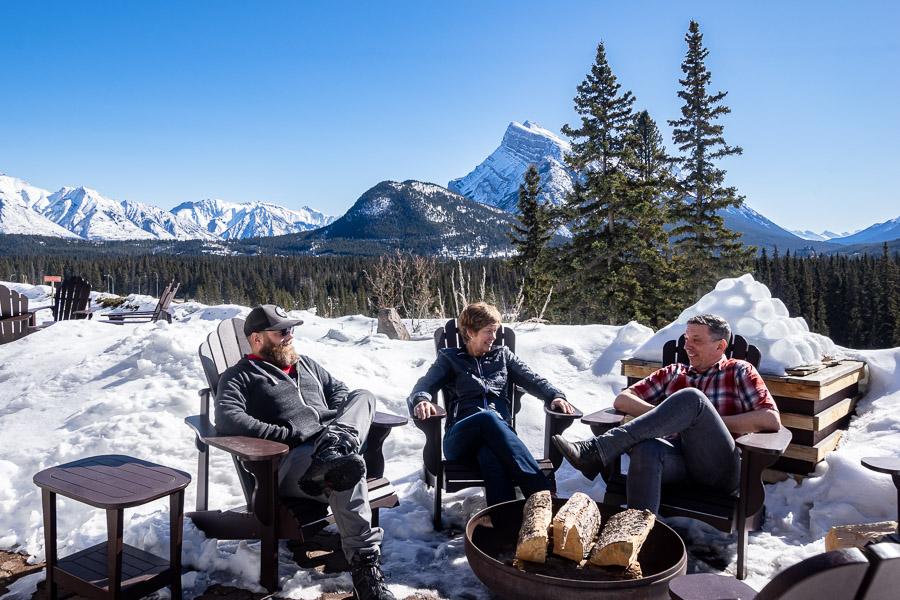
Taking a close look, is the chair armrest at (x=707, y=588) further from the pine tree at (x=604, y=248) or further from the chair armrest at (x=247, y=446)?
the pine tree at (x=604, y=248)

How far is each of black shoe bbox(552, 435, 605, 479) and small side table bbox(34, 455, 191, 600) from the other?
1.60 meters

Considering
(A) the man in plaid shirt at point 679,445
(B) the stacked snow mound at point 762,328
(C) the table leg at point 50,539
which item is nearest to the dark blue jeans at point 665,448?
(A) the man in plaid shirt at point 679,445

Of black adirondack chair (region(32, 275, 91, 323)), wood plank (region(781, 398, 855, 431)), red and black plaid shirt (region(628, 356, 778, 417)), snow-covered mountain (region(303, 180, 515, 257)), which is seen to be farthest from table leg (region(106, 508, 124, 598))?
snow-covered mountain (region(303, 180, 515, 257))

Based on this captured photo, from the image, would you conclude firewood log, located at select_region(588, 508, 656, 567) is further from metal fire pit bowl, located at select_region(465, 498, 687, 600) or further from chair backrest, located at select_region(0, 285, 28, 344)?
chair backrest, located at select_region(0, 285, 28, 344)

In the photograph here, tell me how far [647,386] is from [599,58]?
59.9ft

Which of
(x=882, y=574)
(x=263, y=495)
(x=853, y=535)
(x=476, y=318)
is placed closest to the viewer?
(x=882, y=574)

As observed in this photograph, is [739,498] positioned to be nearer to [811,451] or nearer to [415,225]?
[811,451]

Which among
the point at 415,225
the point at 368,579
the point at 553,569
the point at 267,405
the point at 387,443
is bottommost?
the point at 387,443

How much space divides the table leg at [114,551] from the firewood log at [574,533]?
1592mm

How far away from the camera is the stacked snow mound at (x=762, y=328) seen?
3.51 m

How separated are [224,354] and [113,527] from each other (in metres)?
1.17

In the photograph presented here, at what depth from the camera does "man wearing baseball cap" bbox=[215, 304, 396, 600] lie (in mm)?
2439

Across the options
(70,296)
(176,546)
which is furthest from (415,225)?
(176,546)

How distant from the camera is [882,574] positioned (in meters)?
0.89
